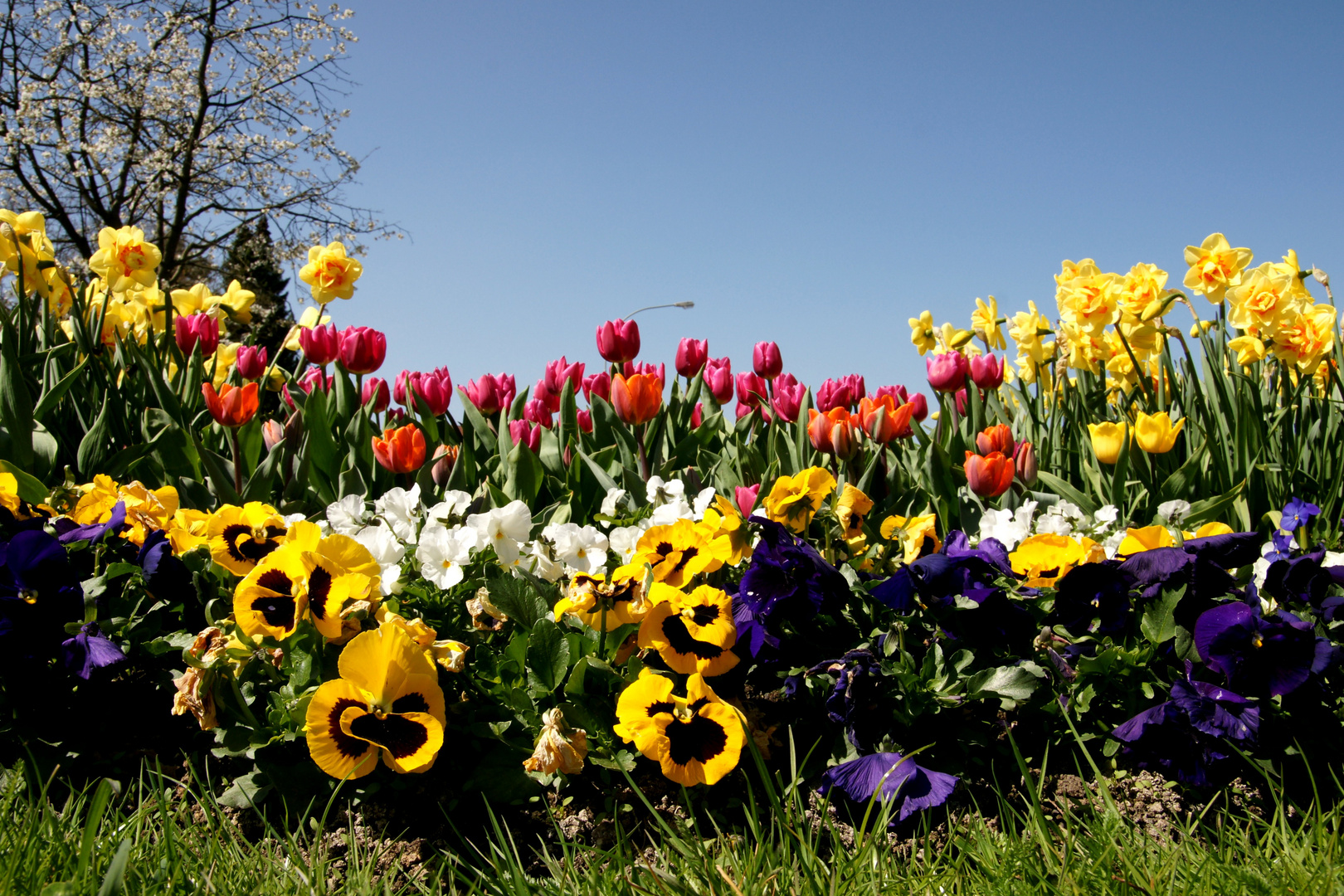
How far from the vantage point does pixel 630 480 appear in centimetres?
267

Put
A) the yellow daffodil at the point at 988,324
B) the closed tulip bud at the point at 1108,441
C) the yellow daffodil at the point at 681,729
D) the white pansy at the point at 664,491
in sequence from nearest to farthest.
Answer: the yellow daffodil at the point at 681,729 → the white pansy at the point at 664,491 → the closed tulip bud at the point at 1108,441 → the yellow daffodil at the point at 988,324

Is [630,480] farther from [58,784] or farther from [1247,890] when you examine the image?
[1247,890]

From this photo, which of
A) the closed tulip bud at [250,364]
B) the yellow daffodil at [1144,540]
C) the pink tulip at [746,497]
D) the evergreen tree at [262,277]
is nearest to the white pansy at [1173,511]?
the yellow daffodil at [1144,540]

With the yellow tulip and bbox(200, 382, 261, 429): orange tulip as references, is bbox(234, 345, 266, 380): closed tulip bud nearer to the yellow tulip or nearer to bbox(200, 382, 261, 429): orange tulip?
bbox(200, 382, 261, 429): orange tulip

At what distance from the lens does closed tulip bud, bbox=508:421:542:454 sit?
2.92 metres

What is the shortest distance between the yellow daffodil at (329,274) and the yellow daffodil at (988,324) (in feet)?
10.1

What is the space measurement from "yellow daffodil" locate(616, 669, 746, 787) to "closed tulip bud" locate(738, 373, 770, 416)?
227 centimetres

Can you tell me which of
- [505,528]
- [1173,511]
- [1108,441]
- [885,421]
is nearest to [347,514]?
[505,528]

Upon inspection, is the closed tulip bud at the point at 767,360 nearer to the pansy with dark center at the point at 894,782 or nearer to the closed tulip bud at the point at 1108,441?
the closed tulip bud at the point at 1108,441

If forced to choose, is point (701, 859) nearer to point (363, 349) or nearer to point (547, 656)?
point (547, 656)

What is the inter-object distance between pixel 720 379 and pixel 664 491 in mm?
1516

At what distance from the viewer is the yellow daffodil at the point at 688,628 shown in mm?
1678

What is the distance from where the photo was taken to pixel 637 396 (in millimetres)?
2621

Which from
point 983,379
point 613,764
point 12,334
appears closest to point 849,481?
point 983,379
